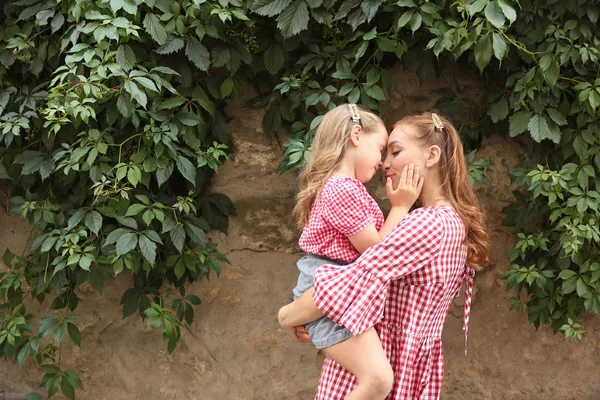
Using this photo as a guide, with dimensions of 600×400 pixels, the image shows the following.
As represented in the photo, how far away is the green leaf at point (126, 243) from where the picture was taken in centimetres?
291

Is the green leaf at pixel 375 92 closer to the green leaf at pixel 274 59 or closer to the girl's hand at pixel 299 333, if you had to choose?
the green leaf at pixel 274 59

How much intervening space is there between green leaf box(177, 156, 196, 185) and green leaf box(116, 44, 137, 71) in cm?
39

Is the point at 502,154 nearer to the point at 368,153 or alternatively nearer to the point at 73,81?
the point at 368,153

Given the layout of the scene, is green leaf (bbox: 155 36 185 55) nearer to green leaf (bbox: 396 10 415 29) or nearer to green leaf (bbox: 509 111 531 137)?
green leaf (bbox: 396 10 415 29)

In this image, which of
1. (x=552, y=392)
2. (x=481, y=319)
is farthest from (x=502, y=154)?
(x=552, y=392)

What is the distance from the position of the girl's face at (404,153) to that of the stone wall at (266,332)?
3.99ft

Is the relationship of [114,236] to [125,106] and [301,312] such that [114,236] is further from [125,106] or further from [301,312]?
[301,312]

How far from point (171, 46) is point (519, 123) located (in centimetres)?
136

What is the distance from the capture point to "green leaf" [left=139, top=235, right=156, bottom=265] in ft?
9.61

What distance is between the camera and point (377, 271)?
71.2 inches

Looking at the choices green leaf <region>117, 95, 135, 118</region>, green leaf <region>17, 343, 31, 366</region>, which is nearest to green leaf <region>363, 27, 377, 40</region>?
green leaf <region>117, 95, 135, 118</region>

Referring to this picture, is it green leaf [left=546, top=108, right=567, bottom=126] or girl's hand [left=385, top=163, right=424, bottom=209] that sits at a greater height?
girl's hand [left=385, top=163, right=424, bottom=209]

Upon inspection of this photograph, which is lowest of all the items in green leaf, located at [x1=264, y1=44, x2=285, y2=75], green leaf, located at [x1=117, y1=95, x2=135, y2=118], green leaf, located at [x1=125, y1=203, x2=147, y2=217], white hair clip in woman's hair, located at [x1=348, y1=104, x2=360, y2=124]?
green leaf, located at [x1=125, y1=203, x2=147, y2=217]

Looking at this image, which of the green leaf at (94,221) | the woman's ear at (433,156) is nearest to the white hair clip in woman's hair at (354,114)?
the woman's ear at (433,156)
